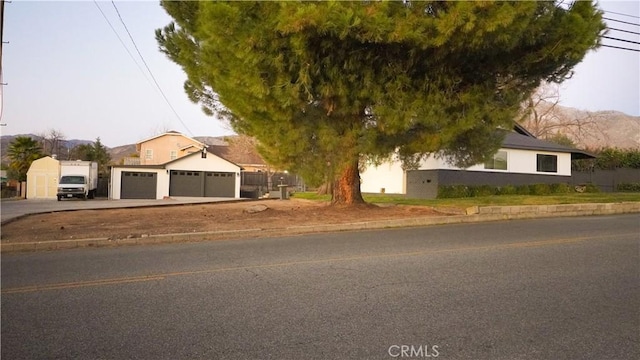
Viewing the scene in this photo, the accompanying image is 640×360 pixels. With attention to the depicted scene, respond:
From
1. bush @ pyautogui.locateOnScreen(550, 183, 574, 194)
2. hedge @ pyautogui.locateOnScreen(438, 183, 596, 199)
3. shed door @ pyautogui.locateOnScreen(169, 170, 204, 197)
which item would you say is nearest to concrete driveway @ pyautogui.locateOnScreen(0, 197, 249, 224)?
shed door @ pyautogui.locateOnScreen(169, 170, 204, 197)

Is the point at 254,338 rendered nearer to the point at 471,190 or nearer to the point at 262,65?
the point at 262,65

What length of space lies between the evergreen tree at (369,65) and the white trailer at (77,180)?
70.4 feet

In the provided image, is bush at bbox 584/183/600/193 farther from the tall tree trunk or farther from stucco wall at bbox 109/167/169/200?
stucco wall at bbox 109/167/169/200

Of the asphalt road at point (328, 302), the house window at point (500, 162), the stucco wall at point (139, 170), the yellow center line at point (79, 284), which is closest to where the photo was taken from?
the asphalt road at point (328, 302)

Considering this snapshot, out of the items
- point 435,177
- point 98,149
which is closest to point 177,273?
point 435,177

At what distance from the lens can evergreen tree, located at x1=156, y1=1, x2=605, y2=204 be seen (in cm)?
1016

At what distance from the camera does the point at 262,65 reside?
11.0 m

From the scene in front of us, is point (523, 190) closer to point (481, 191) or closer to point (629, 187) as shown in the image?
point (481, 191)

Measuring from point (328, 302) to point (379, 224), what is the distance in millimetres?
7491

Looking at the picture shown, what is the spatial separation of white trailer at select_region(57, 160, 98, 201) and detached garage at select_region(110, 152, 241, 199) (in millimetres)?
1687

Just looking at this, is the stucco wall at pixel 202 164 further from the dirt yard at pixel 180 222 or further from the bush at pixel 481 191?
the dirt yard at pixel 180 222

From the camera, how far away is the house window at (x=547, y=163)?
26984mm

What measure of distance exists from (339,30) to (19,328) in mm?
8246

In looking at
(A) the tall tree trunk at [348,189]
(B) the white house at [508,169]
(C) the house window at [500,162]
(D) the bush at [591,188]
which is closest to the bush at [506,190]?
(B) the white house at [508,169]
